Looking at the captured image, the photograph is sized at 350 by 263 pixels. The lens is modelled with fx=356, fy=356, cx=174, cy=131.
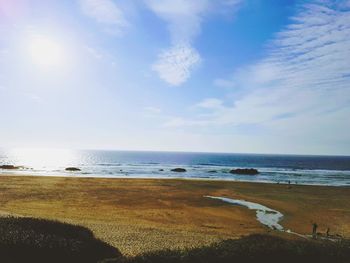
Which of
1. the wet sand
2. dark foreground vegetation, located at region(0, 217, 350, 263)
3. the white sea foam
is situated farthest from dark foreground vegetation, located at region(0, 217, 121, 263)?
the white sea foam

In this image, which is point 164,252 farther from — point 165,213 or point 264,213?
point 264,213

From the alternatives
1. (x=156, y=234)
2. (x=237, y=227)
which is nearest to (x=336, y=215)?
(x=237, y=227)

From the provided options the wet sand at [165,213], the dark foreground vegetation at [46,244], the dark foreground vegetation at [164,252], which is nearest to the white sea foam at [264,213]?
the wet sand at [165,213]

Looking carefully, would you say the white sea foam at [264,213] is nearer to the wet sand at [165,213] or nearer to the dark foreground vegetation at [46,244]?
the wet sand at [165,213]

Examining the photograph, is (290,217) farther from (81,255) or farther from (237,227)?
(81,255)

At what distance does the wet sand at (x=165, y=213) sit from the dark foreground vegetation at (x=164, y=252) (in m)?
6.17

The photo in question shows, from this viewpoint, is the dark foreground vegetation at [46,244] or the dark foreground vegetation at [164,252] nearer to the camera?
the dark foreground vegetation at [164,252]

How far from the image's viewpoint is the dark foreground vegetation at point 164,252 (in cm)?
1195

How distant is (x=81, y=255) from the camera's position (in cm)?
1304

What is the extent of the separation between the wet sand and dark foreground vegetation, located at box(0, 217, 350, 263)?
20.2ft

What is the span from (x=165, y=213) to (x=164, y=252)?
21.2 m

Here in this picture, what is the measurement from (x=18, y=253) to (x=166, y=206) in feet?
84.7

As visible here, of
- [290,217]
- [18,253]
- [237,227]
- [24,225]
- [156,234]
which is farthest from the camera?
[290,217]

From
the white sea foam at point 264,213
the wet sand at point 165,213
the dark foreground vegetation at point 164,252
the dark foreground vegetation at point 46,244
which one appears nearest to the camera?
the dark foreground vegetation at point 164,252
